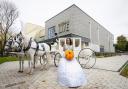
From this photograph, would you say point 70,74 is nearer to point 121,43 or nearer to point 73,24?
point 73,24

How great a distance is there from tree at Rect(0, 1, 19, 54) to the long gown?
25.7 metres

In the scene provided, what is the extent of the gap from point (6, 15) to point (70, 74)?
91.4 feet

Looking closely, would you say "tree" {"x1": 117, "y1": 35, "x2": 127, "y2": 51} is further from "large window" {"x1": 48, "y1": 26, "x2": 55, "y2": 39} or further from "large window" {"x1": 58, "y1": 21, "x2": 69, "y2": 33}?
"large window" {"x1": 58, "y1": 21, "x2": 69, "y2": 33}

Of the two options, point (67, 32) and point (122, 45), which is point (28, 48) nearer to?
point (67, 32)

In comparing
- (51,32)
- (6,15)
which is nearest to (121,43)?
(51,32)

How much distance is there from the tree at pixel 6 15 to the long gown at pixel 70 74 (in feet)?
84.4

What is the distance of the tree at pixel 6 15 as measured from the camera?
28402mm

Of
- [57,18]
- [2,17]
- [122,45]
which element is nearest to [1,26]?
[2,17]

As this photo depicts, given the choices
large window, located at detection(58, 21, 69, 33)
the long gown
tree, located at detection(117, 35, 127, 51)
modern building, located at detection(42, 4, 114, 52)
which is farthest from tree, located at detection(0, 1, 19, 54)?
tree, located at detection(117, 35, 127, 51)

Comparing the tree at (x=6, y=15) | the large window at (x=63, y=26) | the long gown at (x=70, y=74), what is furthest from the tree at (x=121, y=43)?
the long gown at (x=70, y=74)

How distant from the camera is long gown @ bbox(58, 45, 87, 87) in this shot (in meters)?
4.68

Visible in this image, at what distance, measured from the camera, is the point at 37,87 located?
511 cm

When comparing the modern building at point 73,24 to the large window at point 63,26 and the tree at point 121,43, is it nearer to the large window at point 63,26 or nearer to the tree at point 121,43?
the large window at point 63,26

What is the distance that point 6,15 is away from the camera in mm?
29031
